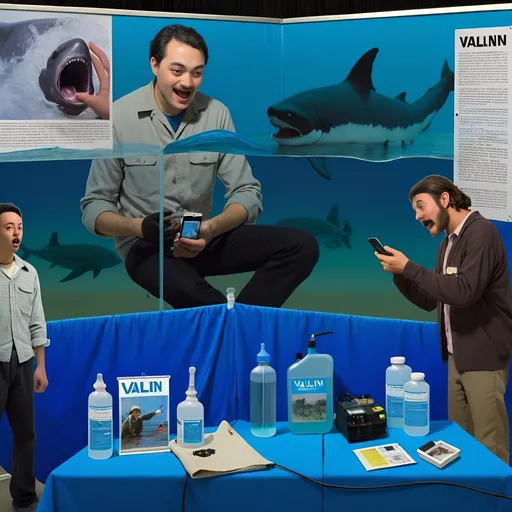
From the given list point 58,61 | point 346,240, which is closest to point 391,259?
point 346,240

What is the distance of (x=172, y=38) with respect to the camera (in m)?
3.41

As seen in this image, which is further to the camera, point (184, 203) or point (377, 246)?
point (184, 203)

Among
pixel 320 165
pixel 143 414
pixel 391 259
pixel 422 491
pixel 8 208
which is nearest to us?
pixel 422 491

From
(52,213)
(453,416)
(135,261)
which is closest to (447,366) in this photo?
(453,416)

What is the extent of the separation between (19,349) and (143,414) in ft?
2.54

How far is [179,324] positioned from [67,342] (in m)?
0.46

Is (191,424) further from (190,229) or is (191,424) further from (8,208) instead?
(190,229)

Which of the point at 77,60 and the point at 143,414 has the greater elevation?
the point at 77,60

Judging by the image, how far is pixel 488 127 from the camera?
3232 millimetres

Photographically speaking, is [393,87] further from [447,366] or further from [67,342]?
[67,342]

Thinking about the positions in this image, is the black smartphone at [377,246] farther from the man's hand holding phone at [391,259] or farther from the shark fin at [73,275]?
the shark fin at [73,275]

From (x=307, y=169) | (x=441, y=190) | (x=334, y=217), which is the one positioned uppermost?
(x=307, y=169)

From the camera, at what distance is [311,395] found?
2.49 metres

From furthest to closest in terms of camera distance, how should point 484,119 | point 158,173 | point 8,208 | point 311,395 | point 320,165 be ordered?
point 320,165 → point 158,173 → point 484,119 → point 8,208 → point 311,395
